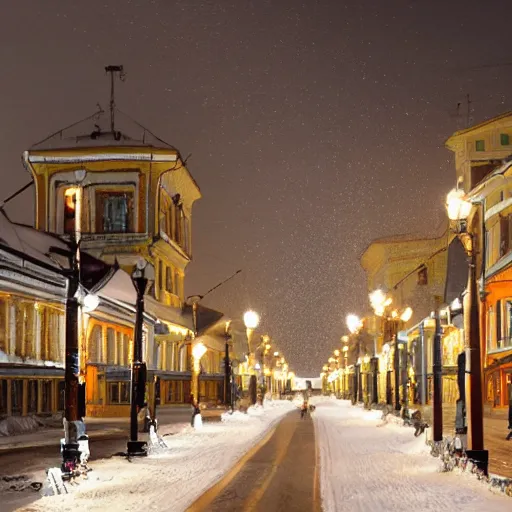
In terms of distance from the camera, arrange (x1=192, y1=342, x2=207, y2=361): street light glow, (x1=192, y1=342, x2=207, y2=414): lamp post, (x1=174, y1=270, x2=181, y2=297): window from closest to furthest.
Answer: (x1=192, y1=342, x2=207, y2=414): lamp post → (x1=192, y1=342, x2=207, y2=361): street light glow → (x1=174, y1=270, x2=181, y2=297): window

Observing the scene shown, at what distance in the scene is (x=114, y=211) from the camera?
56500 mm

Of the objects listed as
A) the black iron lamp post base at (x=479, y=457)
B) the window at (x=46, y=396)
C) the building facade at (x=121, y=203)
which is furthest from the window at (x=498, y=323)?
the black iron lamp post base at (x=479, y=457)

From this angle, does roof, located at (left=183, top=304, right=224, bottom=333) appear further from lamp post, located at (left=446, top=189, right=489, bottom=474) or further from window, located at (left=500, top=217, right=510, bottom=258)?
lamp post, located at (left=446, top=189, right=489, bottom=474)

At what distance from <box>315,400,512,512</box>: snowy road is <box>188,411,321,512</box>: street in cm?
32

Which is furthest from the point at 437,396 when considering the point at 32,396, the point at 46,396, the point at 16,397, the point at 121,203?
the point at 121,203

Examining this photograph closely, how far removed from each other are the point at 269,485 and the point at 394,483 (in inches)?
82.9

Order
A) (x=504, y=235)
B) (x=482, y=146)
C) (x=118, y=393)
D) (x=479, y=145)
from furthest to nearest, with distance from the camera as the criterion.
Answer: (x=479, y=145) → (x=482, y=146) → (x=504, y=235) → (x=118, y=393)

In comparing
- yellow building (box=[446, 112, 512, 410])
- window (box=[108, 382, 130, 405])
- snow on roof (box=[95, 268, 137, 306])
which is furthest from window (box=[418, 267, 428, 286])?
window (box=[108, 382, 130, 405])

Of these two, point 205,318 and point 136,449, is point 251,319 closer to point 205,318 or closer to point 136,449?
point 205,318

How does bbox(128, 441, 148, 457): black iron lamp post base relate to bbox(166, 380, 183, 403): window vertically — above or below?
above

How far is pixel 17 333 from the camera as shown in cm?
3388

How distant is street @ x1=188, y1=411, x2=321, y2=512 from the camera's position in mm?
13375

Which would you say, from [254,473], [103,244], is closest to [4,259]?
[254,473]

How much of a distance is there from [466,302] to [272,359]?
308 feet
